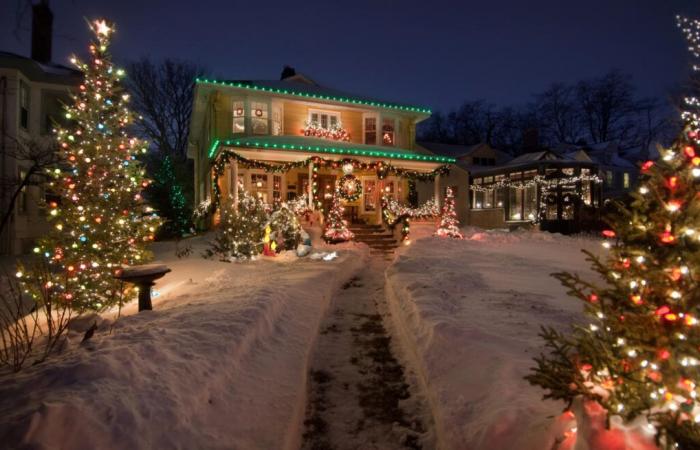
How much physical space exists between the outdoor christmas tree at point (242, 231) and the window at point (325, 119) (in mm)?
8041

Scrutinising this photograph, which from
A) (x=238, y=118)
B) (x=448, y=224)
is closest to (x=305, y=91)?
(x=238, y=118)

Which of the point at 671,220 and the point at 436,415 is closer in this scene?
the point at 671,220

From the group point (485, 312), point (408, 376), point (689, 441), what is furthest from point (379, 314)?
point (689, 441)

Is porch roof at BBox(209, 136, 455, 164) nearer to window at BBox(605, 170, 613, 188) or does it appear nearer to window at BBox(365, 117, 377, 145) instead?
window at BBox(365, 117, 377, 145)

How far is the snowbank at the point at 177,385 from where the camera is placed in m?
3.02

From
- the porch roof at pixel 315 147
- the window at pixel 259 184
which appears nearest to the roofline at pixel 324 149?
the porch roof at pixel 315 147

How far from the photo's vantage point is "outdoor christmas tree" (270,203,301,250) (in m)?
14.1

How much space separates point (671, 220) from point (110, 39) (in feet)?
36.2

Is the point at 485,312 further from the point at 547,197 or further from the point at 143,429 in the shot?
the point at 547,197

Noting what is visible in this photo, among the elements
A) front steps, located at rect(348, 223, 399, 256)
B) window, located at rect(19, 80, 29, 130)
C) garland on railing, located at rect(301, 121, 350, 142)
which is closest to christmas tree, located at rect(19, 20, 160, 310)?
front steps, located at rect(348, 223, 399, 256)

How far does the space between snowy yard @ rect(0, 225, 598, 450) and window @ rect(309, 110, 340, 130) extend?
12.7 m

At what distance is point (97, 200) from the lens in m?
8.91

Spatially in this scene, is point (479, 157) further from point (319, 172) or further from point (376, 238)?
point (376, 238)

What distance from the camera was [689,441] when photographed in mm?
2326
